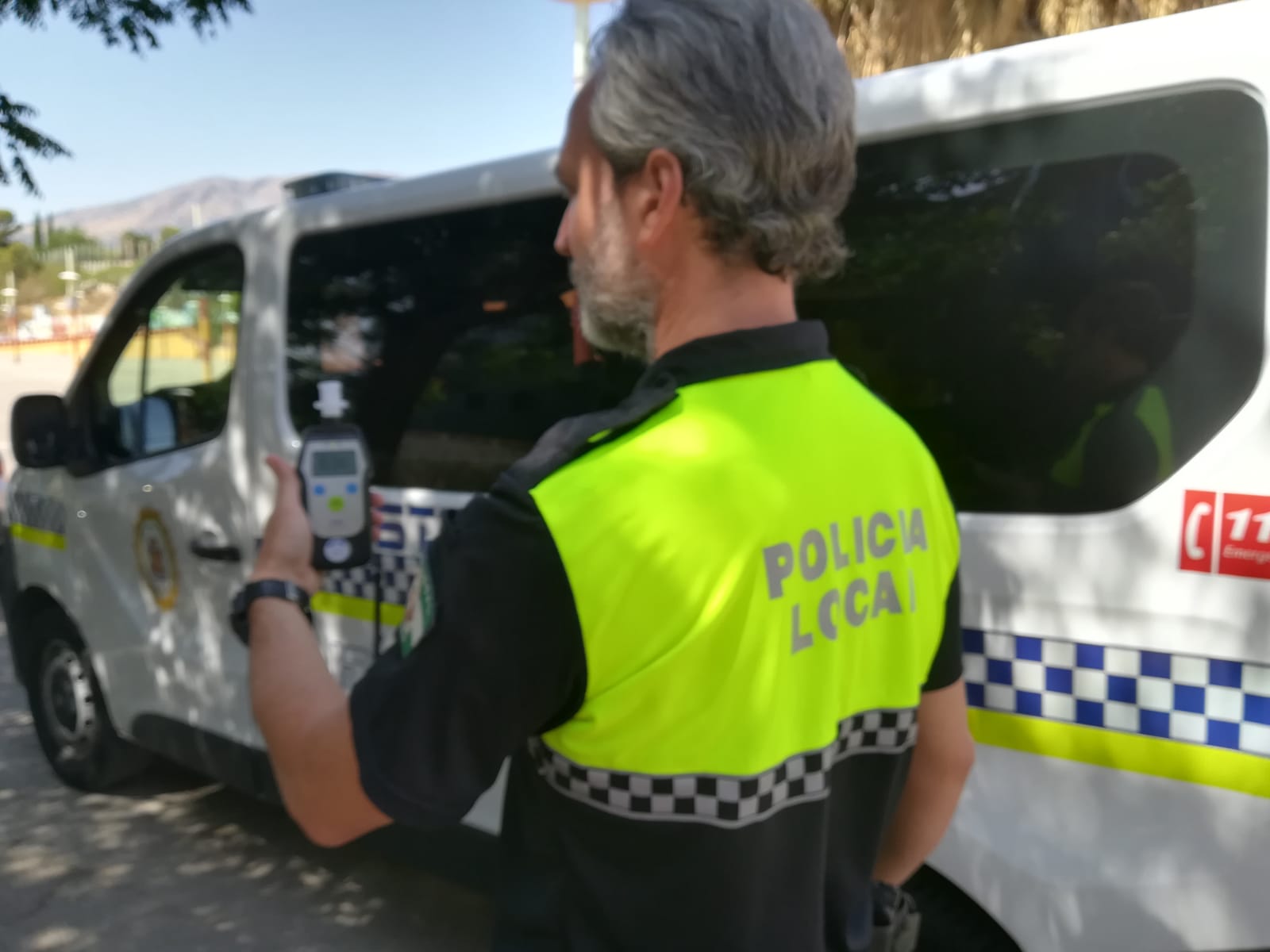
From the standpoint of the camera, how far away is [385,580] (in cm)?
268

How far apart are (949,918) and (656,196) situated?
155cm

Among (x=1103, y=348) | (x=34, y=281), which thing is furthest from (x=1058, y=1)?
(x=34, y=281)

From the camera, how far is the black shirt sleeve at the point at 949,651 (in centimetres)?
120

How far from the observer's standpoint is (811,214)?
1.01 metres

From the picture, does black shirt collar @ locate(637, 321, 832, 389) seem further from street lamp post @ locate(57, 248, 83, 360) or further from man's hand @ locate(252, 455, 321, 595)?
street lamp post @ locate(57, 248, 83, 360)

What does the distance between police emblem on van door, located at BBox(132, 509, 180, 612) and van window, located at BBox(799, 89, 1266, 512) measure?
88.2 inches

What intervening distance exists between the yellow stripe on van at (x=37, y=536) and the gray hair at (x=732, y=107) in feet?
11.4

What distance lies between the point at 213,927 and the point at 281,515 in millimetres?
2514

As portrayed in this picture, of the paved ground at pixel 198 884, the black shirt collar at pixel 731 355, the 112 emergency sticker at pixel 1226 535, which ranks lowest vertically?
the paved ground at pixel 198 884

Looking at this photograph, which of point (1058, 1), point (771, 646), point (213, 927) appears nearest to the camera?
point (771, 646)

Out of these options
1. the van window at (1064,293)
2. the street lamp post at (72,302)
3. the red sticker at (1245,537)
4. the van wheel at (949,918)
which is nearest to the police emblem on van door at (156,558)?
the van window at (1064,293)

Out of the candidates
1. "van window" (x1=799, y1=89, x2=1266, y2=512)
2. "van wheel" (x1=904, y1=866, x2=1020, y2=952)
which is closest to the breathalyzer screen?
"van window" (x1=799, y1=89, x2=1266, y2=512)

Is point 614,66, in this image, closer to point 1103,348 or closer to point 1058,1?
point 1103,348

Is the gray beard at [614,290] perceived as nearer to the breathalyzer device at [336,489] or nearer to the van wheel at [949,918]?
the breathalyzer device at [336,489]
